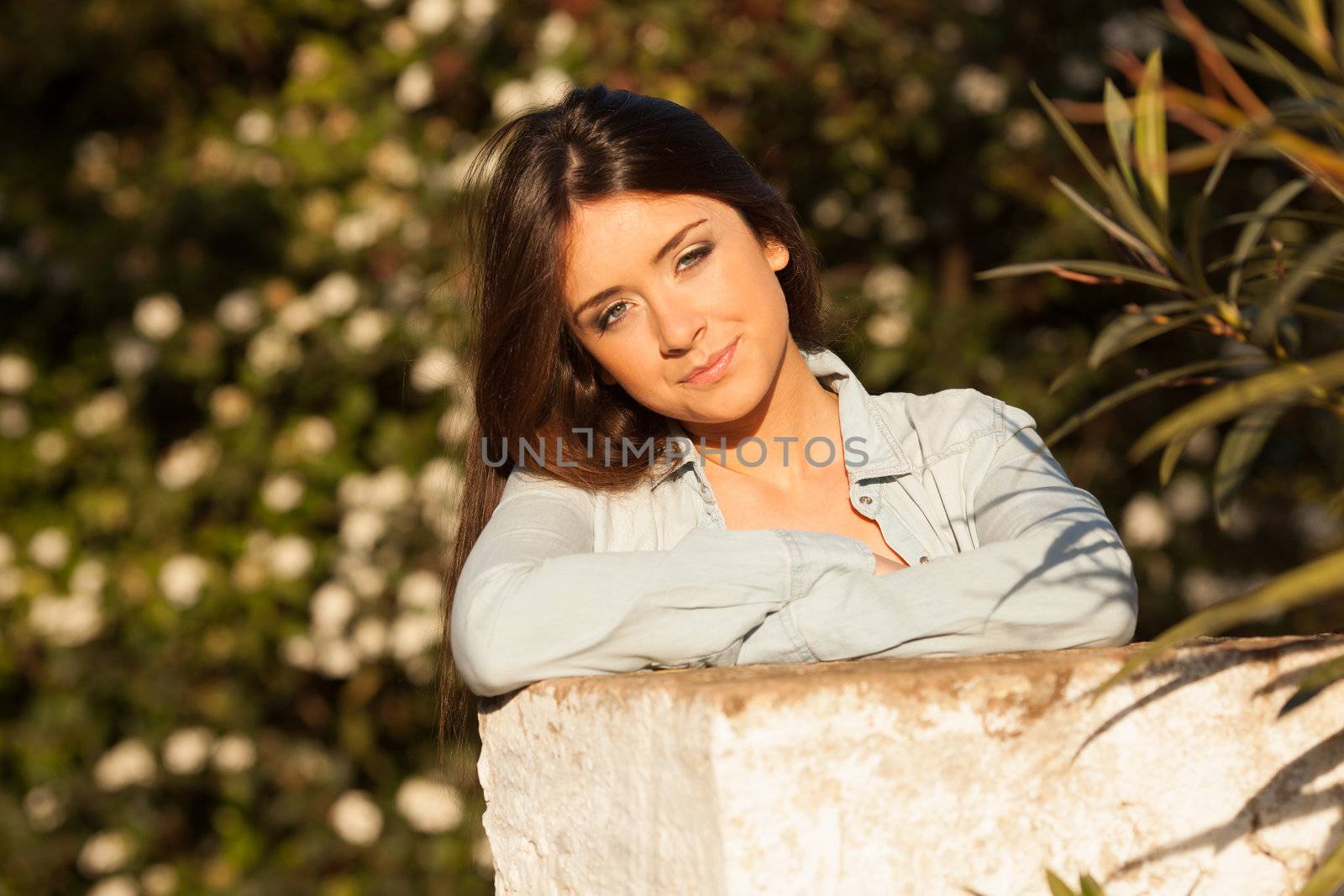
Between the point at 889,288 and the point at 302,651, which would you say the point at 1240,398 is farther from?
the point at 302,651

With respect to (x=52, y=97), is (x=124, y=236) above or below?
below

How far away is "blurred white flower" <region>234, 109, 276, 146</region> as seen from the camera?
13.7 ft

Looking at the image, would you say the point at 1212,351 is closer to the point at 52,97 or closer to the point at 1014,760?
the point at 1014,760

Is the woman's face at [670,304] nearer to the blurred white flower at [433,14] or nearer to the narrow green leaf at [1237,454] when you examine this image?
the narrow green leaf at [1237,454]

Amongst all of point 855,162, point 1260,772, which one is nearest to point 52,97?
point 855,162

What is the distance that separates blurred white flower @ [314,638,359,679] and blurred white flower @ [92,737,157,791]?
22.3 inches

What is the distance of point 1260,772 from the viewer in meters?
1.41

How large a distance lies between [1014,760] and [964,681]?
0.10 m

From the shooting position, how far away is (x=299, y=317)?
152 inches

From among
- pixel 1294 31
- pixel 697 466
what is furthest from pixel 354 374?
pixel 1294 31

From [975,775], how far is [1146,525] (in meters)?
2.61

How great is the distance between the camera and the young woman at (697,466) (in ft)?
5.12

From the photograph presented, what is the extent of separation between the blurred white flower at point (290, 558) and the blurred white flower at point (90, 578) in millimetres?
492

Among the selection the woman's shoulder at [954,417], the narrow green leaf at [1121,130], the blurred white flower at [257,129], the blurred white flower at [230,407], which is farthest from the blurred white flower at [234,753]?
the narrow green leaf at [1121,130]
